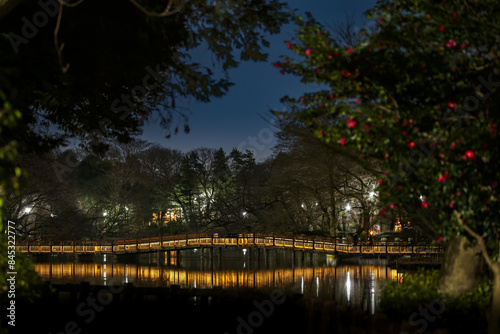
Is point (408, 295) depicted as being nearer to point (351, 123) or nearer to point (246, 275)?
point (351, 123)

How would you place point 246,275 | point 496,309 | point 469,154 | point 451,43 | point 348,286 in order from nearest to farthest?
point 469,154 → point 496,309 → point 451,43 → point 348,286 → point 246,275

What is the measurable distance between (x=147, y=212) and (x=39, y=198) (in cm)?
1386

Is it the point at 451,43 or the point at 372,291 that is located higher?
the point at 451,43

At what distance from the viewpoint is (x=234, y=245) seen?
114 feet

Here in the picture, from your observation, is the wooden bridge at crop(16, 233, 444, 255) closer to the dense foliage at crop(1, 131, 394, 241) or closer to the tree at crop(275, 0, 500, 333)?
the dense foliage at crop(1, 131, 394, 241)

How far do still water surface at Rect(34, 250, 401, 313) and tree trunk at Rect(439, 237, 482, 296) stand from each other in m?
9.13

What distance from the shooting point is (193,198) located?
162 ft

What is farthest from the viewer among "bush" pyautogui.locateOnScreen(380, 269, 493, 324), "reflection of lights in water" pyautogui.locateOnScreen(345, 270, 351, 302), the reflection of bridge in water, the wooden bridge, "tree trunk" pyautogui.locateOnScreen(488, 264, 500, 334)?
the wooden bridge

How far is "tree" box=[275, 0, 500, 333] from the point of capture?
7.37 meters

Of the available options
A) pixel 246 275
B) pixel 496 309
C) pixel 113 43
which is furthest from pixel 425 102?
pixel 246 275

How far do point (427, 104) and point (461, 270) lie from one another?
151 inches

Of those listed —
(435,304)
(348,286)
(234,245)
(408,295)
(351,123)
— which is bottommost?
(348,286)

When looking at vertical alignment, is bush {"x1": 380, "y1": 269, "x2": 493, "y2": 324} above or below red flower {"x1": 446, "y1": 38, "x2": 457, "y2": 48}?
below

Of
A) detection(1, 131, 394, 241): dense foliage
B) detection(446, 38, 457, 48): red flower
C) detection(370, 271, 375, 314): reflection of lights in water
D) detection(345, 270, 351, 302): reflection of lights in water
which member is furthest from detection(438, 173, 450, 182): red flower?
detection(1, 131, 394, 241): dense foliage
